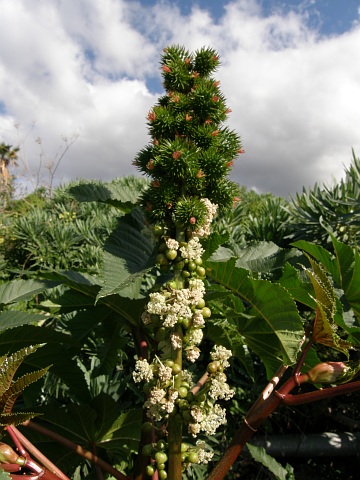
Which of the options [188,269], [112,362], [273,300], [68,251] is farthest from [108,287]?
[68,251]

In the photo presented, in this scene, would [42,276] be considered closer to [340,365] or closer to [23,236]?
[340,365]

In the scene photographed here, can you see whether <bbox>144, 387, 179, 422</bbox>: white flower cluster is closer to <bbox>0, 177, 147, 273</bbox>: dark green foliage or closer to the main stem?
the main stem

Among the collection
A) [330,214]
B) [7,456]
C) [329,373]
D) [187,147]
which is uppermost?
[330,214]

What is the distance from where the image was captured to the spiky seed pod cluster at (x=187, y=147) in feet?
2.83

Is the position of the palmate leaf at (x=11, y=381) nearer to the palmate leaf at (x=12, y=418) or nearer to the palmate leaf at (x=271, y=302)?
the palmate leaf at (x=12, y=418)

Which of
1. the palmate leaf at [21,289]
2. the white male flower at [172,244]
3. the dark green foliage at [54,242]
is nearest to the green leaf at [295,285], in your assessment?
the white male flower at [172,244]

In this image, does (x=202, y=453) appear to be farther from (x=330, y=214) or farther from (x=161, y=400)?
(x=330, y=214)

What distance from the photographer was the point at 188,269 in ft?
2.79

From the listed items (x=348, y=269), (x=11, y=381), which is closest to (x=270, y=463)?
(x=348, y=269)

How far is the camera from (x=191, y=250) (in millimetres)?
823

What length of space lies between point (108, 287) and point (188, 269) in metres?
0.18

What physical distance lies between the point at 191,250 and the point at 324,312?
0.28 meters

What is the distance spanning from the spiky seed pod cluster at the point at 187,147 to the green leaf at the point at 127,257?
0.22ft

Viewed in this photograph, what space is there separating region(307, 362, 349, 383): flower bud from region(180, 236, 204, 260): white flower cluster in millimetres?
307
